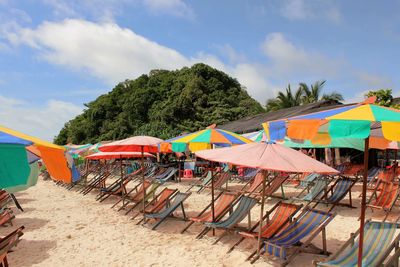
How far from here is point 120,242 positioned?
6.33 m

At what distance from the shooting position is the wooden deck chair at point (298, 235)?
464 centimetres

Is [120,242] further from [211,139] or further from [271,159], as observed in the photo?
[271,159]

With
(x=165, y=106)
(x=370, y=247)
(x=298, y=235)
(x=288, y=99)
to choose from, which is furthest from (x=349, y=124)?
(x=165, y=106)

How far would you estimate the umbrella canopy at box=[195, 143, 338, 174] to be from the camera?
4.26 m

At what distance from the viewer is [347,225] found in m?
6.69

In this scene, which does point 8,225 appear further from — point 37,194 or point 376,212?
point 376,212

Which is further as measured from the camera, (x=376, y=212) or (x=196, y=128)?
(x=196, y=128)

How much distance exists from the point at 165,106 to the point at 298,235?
33340mm

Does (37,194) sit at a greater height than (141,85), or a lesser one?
lesser

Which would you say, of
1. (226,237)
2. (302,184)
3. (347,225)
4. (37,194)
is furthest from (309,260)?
(37,194)

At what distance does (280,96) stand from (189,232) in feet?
82.4

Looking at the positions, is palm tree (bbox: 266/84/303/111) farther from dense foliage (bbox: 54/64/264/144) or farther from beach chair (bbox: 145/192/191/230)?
beach chair (bbox: 145/192/191/230)

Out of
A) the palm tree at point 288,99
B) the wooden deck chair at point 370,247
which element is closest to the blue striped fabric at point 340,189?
the wooden deck chair at point 370,247

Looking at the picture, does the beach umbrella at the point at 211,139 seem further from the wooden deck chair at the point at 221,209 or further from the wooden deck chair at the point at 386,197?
the wooden deck chair at the point at 386,197
